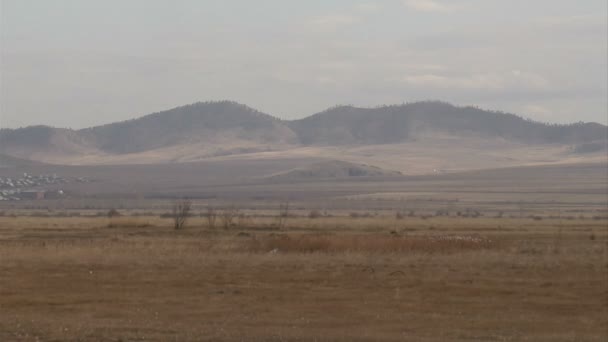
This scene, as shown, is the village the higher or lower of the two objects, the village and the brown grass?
the higher

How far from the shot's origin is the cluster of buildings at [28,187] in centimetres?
15091

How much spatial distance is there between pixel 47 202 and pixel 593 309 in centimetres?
12919

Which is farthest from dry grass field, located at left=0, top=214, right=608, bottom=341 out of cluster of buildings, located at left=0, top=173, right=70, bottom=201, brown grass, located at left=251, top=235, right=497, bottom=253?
cluster of buildings, located at left=0, top=173, right=70, bottom=201

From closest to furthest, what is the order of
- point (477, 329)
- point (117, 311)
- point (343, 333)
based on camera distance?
point (343, 333), point (477, 329), point (117, 311)

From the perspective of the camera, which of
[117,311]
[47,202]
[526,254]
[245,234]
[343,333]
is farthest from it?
[47,202]

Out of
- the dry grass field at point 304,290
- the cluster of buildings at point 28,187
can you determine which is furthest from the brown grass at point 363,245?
the cluster of buildings at point 28,187

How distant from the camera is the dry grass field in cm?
2120

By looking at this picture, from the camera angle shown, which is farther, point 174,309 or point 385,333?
point 174,309

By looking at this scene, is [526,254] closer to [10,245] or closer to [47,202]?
[10,245]

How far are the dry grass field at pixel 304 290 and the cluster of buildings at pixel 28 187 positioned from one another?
95.4 m

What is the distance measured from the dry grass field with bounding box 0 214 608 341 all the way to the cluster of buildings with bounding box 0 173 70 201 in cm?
9541

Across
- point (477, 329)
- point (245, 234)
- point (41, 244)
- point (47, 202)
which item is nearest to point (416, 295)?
point (477, 329)

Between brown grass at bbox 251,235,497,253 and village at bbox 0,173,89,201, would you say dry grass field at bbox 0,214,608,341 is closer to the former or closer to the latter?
brown grass at bbox 251,235,497,253

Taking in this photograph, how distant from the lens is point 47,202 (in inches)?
5846
